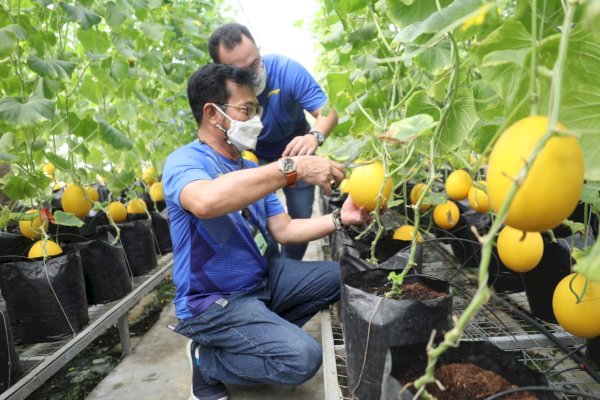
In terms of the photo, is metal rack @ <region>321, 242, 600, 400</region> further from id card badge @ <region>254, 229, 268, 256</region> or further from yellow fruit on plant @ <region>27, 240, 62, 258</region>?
yellow fruit on plant @ <region>27, 240, 62, 258</region>

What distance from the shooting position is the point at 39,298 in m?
2.08

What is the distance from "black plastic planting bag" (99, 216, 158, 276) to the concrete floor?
51 cm

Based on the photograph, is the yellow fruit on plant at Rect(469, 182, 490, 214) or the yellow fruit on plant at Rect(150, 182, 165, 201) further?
the yellow fruit on plant at Rect(150, 182, 165, 201)

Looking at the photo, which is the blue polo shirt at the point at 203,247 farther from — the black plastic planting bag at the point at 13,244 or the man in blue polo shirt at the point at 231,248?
the black plastic planting bag at the point at 13,244

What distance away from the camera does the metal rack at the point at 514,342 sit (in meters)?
1.49

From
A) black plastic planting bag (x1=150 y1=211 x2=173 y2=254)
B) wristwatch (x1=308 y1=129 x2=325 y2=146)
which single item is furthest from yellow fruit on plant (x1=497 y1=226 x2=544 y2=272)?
black plastic planting bag (x1=150 y1=211 x2=173 y2=254)

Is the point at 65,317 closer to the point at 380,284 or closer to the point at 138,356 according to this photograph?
the point at 138,356

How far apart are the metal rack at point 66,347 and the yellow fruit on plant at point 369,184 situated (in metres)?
1.37

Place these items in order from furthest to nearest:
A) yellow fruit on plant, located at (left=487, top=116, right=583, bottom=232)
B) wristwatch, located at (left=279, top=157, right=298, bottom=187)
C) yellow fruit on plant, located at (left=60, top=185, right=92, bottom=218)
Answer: yellow fruit on plant, located at (left=60, top=185, right=92, bottom=218), wristwatch, located at (left=279, top=157, right=298, bottom=187), yellow fruit on plant, located at (left=487, top=116, right=583, bottom=232)

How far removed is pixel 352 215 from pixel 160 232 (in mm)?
2200

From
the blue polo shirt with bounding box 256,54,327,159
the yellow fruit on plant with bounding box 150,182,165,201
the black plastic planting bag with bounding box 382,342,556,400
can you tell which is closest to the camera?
the black plastic planting bag with bounding box 382,342,556,400

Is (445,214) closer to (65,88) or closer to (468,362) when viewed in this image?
(468,362)

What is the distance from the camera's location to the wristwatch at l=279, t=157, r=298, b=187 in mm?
1644

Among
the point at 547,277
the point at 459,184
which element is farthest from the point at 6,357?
the point at 547,277
